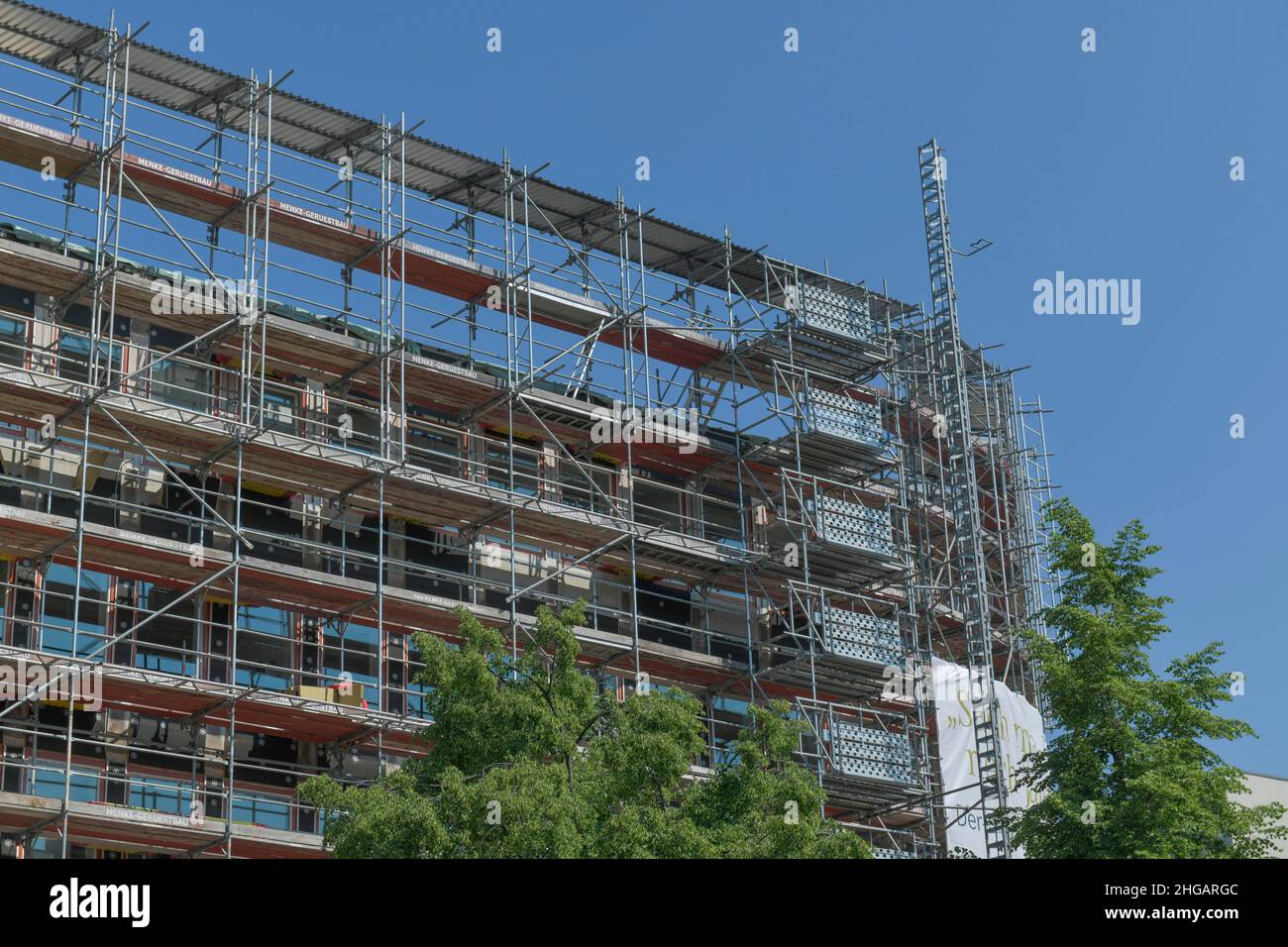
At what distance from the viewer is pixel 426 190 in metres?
44.5

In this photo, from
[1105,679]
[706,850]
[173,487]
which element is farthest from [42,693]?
[1105,679]

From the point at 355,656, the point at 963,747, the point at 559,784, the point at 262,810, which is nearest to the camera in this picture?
the point at 559,784

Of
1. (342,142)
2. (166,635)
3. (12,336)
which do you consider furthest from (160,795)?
(342,142)

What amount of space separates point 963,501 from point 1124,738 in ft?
48.7

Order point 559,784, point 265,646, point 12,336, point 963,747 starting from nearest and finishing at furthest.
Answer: point 559,784, point 12,336, point 265,646, point 963,747

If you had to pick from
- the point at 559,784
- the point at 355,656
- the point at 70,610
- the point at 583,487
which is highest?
the point at 583,487

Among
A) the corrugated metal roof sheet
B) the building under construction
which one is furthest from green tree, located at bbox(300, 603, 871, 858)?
the corrugated metal roof sheet

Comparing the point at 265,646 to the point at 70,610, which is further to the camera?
the point at 265,646

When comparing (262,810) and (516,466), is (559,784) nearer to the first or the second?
(262,810)

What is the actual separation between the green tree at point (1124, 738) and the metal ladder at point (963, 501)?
7.24 metres

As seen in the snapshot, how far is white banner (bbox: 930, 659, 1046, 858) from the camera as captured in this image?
147 feet

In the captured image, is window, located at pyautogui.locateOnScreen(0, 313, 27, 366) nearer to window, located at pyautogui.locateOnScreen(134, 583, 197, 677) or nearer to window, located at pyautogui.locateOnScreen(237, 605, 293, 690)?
window, located at pyautogui.locateOnScreen(134, 583, 197, 677)

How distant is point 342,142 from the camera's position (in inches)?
1671

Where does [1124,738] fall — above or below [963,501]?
below
